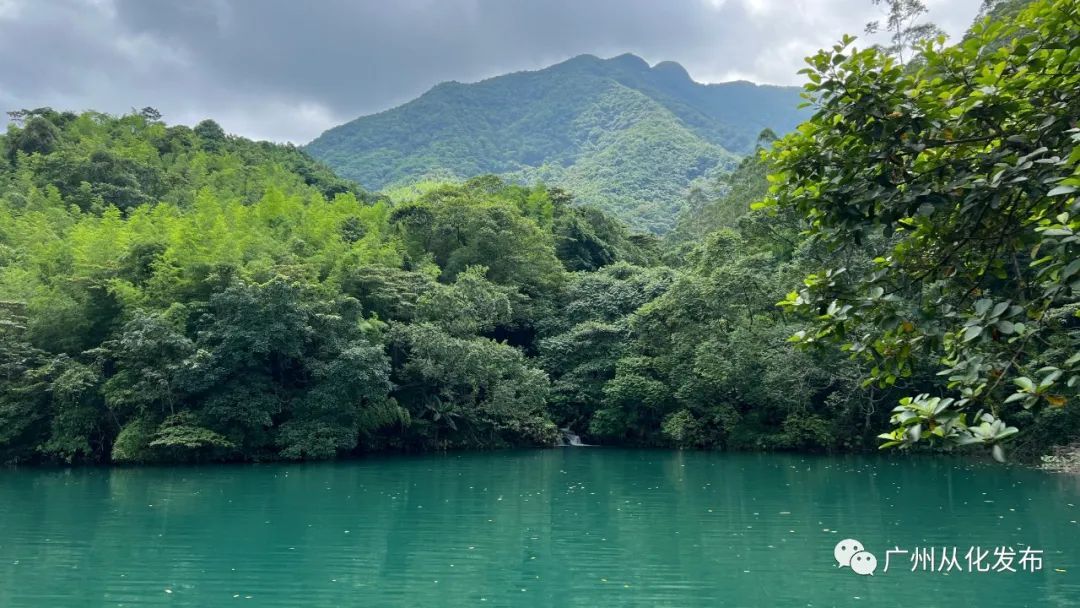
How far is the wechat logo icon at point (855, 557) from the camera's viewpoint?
337 inches

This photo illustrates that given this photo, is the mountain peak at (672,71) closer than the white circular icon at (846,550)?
No

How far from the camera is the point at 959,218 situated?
281cm

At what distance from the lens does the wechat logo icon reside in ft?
28.1

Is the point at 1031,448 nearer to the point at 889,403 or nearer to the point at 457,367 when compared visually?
the point at 889,403

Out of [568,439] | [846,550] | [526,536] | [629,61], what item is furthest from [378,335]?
[629,61]

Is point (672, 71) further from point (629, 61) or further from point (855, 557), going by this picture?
point (855, 557)

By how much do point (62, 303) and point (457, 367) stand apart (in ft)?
36.8

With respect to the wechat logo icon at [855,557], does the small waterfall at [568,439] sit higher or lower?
higher

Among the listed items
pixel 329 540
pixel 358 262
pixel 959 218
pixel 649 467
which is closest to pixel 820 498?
pixel 649 467

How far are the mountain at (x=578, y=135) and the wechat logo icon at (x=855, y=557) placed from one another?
51620mm

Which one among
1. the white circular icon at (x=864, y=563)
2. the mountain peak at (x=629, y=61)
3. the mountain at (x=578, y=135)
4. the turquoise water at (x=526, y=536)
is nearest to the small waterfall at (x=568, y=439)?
the turquoise water at (x=526, y=536)

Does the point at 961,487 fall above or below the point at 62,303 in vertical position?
below

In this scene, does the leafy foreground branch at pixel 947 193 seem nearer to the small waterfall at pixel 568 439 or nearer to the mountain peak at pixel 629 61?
the small waterfall at pixel 568 439

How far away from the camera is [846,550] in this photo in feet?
31.9
